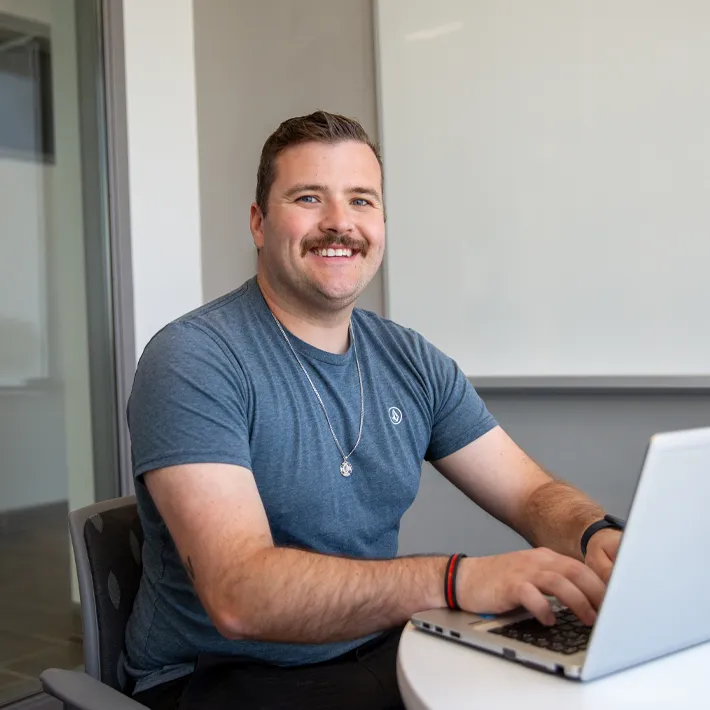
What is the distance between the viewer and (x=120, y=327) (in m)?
3.02

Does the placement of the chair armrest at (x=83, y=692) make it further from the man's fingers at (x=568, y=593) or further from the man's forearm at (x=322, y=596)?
the man's fingers at (x=568, y=593)

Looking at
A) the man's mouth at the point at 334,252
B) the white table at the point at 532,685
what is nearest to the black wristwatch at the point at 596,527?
the white table at the point at 532,685

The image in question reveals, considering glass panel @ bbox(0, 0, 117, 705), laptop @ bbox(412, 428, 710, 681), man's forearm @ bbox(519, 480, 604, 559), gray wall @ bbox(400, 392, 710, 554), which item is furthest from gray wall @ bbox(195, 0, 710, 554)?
laptop @ bbox(412, 428, 710, 681)

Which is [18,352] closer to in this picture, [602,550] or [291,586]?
[291,586]

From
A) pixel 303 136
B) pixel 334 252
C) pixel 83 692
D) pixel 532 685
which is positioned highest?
pixel 303 136

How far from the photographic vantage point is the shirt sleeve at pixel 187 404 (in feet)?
4.23

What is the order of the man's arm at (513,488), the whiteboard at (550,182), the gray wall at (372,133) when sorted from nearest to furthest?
the man's arm at (513,488) → the whiteboard at (550,182) → the gray wall at (372,133)

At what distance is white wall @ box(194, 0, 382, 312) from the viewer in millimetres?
3180

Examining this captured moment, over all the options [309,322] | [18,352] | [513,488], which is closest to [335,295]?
[309,322]

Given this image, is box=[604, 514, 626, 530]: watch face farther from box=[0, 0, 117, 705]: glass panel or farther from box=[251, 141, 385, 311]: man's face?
box=[0, 0, 117, 705]: glass panel

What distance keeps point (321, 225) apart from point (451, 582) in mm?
796

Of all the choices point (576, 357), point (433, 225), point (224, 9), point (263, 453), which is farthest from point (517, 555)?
point (224, 9)

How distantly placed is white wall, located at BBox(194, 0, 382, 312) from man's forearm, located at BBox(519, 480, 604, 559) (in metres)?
1.94

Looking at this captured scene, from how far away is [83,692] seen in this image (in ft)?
3.75
